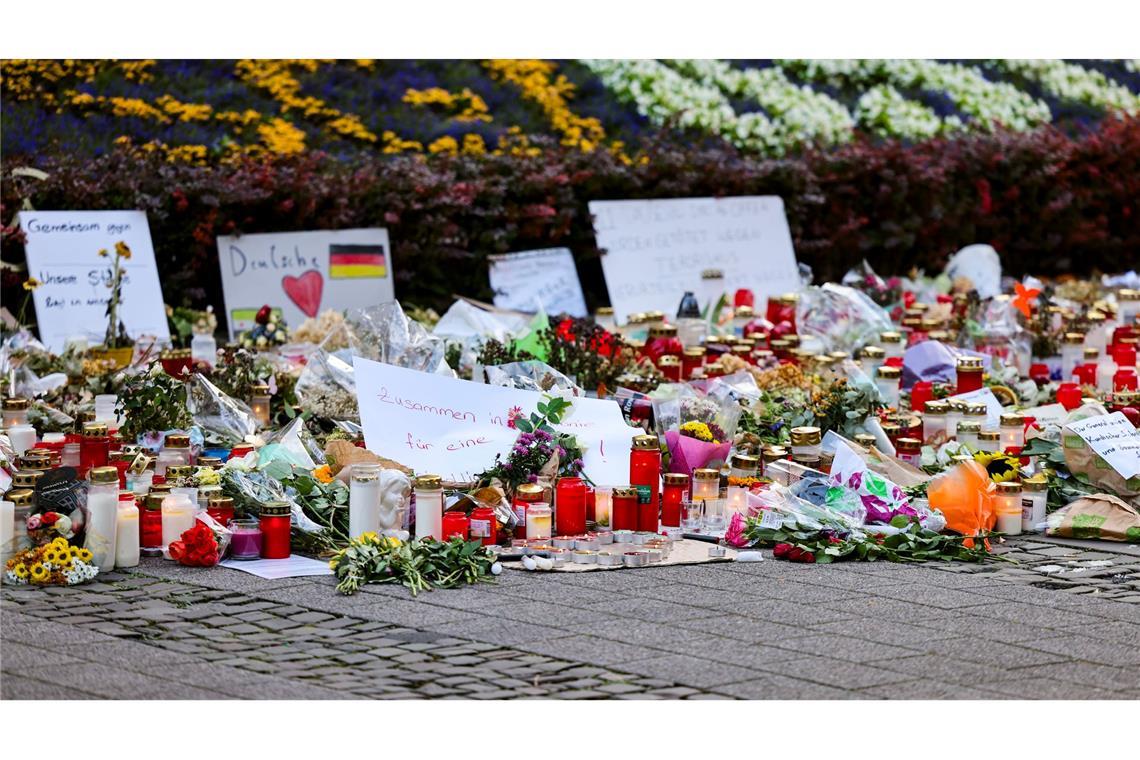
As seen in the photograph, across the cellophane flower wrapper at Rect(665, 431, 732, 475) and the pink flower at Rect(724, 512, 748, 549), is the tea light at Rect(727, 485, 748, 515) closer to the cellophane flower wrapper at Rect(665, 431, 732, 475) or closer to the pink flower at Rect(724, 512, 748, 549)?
the pink flower at Rect(724, 512, 748, 549)

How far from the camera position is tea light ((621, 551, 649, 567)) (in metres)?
5.76

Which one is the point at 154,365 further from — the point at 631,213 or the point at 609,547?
the point at 631,213

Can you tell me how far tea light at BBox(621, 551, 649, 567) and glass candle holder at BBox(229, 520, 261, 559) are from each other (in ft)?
4.16

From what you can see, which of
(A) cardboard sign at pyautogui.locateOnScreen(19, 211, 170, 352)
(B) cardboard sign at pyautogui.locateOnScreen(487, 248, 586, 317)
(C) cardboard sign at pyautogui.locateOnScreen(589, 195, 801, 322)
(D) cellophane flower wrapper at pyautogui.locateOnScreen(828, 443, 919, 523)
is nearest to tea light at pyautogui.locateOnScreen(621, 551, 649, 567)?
(D) cellophane flower wrapper at pyautogui.locateOnScreen(828, 443, 919, 523)

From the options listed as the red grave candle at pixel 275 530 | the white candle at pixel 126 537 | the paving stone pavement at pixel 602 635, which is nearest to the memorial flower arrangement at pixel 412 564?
the paving stone pavement at pixel 602 635

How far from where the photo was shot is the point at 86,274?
934 cm

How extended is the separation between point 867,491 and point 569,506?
1.14 metres

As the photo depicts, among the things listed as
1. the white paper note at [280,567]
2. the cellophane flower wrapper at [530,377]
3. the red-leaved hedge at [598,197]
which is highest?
the red-leaved hedge at [598,197]

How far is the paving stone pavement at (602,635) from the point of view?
14.5 ft

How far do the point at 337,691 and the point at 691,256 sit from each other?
749 centimetres

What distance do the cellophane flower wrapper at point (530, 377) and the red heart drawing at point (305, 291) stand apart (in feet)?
10.1

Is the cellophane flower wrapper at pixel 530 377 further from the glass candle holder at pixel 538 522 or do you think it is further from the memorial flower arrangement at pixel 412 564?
the memorial flower arrangement at pixel 412 564

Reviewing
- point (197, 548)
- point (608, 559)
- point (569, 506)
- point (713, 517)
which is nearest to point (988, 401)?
point (713, 517)

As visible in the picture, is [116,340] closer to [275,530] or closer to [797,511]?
[275,530]
